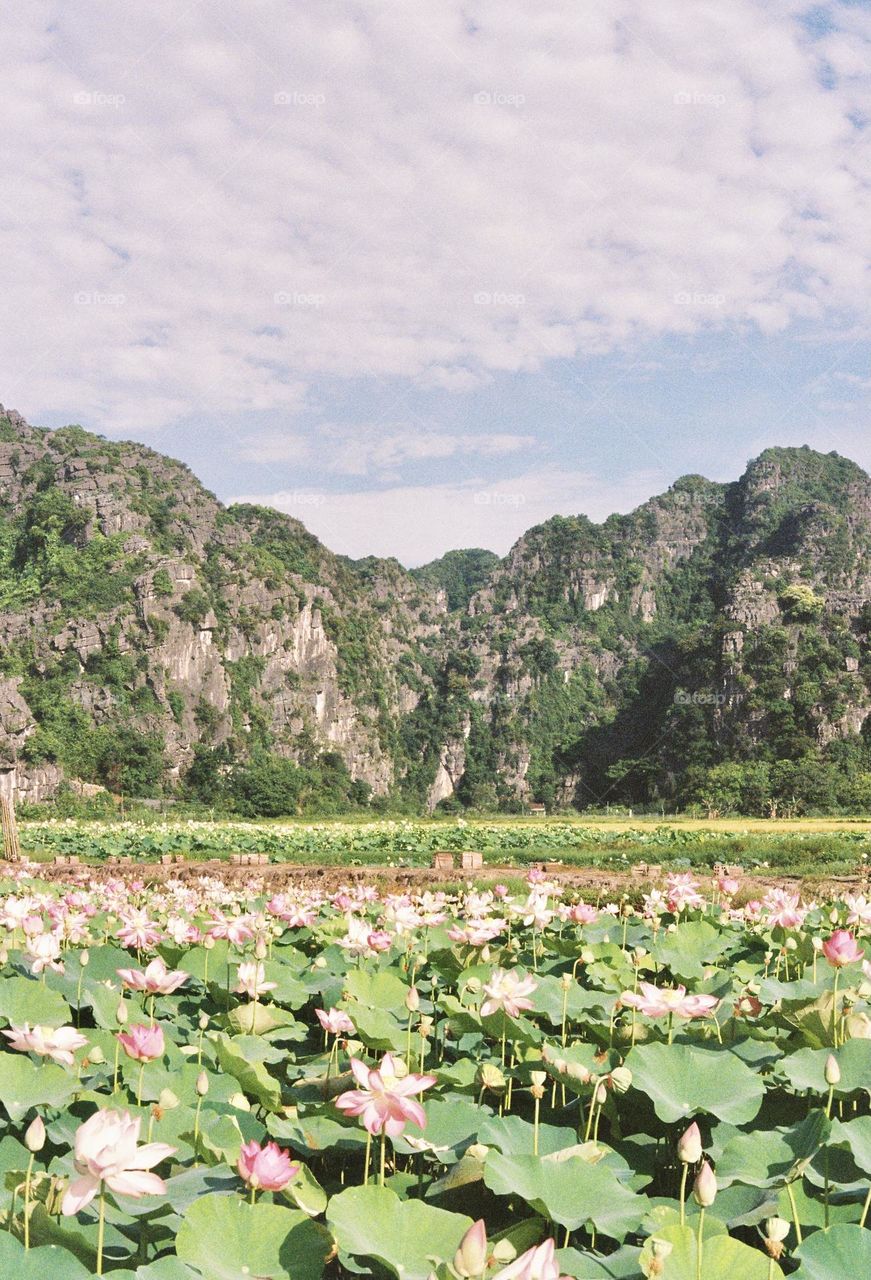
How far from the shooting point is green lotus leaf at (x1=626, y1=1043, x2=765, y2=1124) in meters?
1.75

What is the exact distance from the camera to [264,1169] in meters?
1.31

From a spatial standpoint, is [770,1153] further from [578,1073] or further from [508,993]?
[508,993]

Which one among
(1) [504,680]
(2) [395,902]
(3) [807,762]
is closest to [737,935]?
(2) [395,902]

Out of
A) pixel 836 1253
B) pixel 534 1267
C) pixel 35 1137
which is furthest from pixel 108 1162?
pixel 836 1253

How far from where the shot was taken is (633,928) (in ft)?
13.8

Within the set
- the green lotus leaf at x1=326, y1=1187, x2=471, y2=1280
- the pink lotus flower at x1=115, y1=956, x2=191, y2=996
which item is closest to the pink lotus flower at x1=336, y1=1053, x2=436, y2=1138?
the green lotus leaf at x1=326, y1=1187, x2=471, y2=1280

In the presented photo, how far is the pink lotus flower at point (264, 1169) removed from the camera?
51.3 inches

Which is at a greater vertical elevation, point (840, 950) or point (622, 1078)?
point (840, 950)

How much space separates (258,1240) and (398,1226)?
19cm

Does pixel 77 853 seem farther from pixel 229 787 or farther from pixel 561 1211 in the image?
pixel 229 787

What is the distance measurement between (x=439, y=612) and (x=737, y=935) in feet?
421

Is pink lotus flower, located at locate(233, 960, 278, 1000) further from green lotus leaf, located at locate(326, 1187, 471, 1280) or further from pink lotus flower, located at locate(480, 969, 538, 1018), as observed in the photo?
green lotus leaf, located at locate(326, 1187, 471, 1280)

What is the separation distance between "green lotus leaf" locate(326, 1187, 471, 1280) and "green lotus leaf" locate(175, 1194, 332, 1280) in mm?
42

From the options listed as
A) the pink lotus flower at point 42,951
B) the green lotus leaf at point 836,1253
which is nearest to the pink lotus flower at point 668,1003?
the green lotus leaf at point 836,1253
